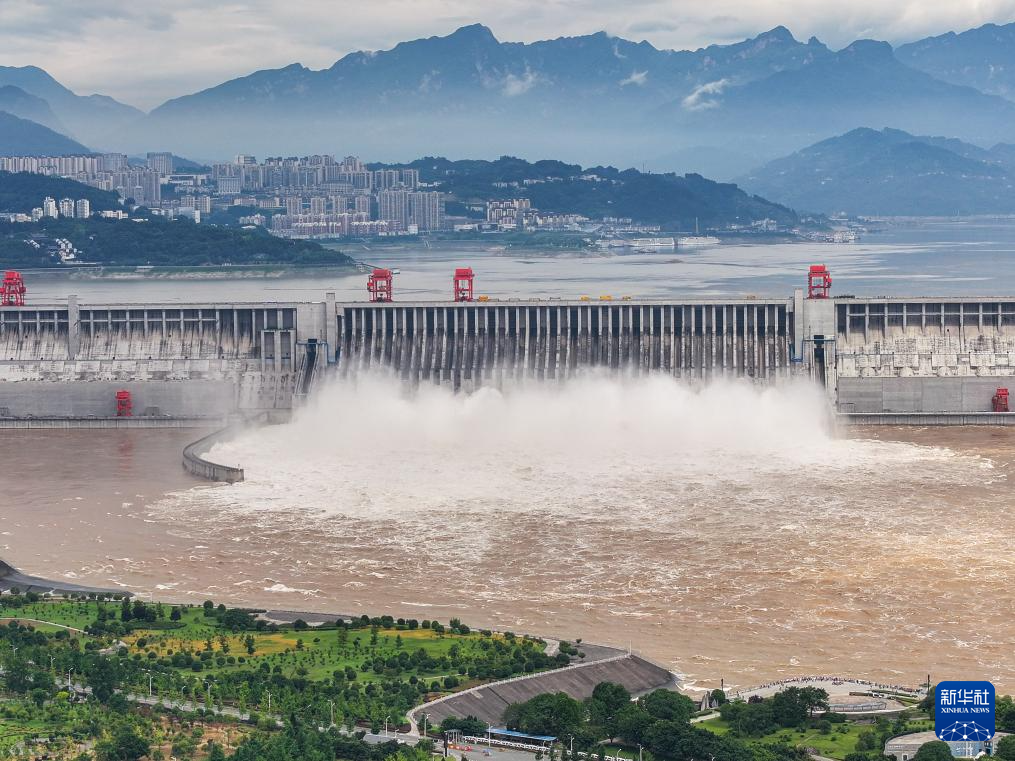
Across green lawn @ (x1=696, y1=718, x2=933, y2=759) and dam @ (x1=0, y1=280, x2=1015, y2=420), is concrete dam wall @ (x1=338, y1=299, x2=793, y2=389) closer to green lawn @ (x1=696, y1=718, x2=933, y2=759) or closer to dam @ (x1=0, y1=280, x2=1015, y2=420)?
dam @ (x1=0, y1=280, x2=1015, y2=420)

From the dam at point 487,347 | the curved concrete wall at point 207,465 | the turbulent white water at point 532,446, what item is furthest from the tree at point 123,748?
the dam at point 487,347

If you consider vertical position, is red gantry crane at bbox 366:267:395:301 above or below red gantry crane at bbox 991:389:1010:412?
above

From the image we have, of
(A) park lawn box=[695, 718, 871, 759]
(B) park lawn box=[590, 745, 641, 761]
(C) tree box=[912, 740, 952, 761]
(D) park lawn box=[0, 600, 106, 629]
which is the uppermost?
(C) tree box=[912, 740, 952, 761]

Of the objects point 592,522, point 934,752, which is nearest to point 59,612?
point 592,522

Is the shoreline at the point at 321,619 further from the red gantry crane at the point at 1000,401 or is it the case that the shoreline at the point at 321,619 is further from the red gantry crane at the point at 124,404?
the red gantry crane at the point at 1000,401

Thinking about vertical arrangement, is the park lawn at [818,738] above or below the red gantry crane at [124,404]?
below

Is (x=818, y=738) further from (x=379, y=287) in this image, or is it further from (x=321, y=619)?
(x=379, y=287)

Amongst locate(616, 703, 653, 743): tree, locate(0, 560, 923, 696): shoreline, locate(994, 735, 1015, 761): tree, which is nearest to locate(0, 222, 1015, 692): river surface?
locate(0, 560, 923, 696): shoreline
